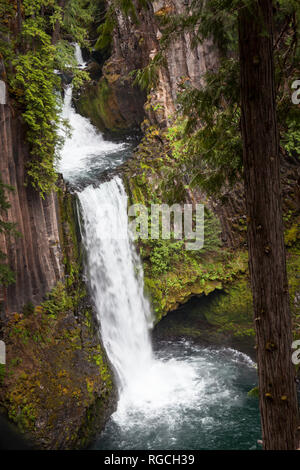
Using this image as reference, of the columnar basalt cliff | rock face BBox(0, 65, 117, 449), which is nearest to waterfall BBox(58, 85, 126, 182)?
the columnar basalt cliff

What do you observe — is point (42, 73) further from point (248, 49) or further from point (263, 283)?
point (263, 283)

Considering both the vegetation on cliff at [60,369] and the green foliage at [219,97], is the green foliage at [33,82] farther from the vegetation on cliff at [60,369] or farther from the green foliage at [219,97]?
the green foliage at [219,97]

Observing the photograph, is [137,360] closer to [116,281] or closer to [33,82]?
[116,281]

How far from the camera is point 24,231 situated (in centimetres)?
790

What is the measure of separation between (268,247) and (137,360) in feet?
28.9

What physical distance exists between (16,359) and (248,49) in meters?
7.06

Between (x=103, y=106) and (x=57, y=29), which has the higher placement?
(x=57, y=29)

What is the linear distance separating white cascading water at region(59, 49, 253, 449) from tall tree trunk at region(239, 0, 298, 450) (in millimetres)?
5461

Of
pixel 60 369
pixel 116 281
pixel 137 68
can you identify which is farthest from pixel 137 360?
pixel 137 68

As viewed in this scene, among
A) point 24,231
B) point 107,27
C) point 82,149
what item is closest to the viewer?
point 107,27

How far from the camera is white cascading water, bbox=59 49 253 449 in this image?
8.13m

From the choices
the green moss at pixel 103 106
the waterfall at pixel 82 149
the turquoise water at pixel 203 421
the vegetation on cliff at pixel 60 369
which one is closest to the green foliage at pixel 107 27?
the vegetation on cliff at pixel 60 369

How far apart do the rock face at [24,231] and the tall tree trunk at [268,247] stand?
Result: 5.35m

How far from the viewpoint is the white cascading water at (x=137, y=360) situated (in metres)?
8.13
